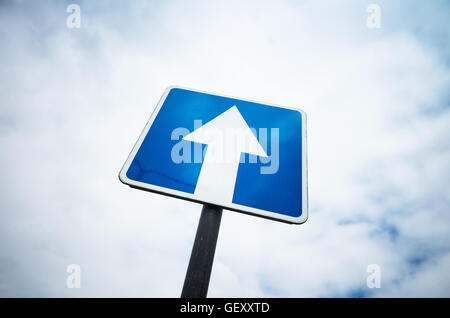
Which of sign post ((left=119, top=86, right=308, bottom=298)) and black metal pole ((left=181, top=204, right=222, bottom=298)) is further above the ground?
sign post ((left=119, top=86, right=308, bottom=298))

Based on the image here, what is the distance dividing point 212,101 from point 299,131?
0.55 m

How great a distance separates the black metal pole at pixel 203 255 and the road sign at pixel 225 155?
0.07 metres

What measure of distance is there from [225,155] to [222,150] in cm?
3

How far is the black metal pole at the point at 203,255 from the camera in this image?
2.47ft

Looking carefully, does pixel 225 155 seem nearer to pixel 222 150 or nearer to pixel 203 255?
pixel 222 150

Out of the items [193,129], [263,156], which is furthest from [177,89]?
[263,156]

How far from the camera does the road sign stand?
2.91 ft

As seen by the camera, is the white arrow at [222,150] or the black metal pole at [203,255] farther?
the white arrow at [222,150]

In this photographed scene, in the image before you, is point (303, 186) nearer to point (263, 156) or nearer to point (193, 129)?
point (263, 156)

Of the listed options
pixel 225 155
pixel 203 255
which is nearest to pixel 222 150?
pixel 225 155

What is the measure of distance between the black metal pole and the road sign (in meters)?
0.07

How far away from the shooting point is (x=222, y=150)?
1.02m
